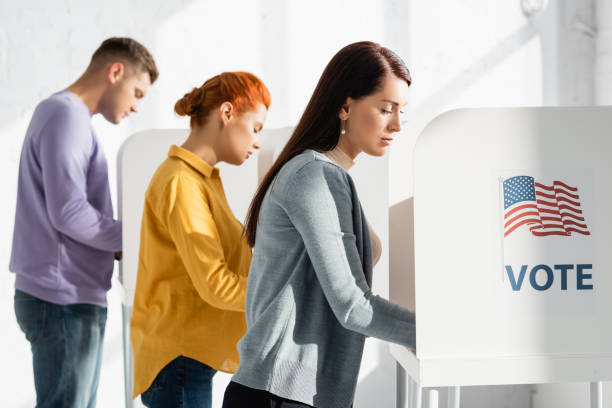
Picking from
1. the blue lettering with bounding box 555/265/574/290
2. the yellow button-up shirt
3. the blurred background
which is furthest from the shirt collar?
the blurred background

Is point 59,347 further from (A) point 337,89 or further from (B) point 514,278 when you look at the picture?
(B) point 514,278

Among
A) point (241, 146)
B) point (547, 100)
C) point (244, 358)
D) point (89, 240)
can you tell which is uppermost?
Answer: point (547, 100)

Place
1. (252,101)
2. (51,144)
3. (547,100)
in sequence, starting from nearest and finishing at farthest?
(252,101) → (51,144) → (547,100)

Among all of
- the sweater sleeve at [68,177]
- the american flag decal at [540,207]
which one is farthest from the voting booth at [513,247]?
the sweater sleeve at [68,177]

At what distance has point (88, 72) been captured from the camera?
65.7 inches

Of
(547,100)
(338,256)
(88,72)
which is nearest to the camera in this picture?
(338,256)

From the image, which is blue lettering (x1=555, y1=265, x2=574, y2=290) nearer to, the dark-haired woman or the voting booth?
the voting booth

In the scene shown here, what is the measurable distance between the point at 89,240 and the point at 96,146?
0.75ft

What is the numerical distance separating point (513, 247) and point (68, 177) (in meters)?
1.04

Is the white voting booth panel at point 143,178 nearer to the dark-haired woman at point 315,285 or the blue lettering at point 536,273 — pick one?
the dark-haired woman at point 315,285

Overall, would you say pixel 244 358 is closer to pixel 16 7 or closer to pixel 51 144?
pixel 51 144

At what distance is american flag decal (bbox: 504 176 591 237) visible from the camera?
0.83m

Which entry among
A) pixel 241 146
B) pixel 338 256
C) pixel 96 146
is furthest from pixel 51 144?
pixel 338 256

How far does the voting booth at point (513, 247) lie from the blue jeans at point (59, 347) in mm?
945
